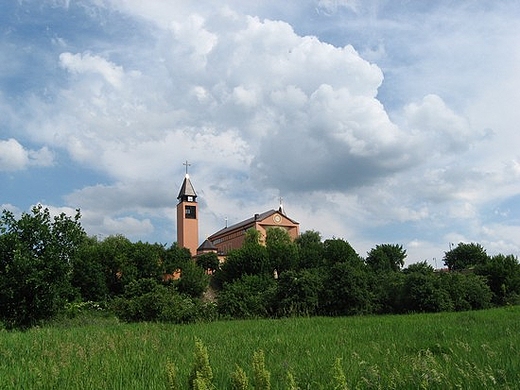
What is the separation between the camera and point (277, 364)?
7582mm

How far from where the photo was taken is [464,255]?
82438mm

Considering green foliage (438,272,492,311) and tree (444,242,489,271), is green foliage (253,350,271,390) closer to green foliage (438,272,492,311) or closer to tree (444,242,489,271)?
green foliage (438,272,492,311)

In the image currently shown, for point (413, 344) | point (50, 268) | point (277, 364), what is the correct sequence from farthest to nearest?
point (50, 268), point (413, 344), point (277, 364)

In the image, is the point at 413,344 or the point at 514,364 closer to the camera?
the point at 514,364

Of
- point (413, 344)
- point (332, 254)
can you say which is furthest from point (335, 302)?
point (332, 254)

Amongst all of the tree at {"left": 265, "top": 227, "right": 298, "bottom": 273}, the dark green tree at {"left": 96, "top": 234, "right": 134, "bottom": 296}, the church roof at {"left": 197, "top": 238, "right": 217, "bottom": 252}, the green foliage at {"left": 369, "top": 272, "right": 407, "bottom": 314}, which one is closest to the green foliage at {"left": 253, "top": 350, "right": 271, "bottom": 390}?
the green foliage at {"left": 369, "top": 272, "right": 407, "bottom": 314}

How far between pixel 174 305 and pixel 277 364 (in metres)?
15.6

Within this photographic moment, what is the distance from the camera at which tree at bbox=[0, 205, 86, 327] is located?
20766mm

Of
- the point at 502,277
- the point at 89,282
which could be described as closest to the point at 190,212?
the point at 89,282

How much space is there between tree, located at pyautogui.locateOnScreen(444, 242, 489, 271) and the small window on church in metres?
45.7

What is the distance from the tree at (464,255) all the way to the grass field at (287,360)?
74.6 metres

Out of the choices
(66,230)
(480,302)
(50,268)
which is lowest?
(480,302)

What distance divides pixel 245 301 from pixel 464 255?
66.7m

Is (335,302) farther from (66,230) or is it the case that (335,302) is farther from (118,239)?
(118,239)
